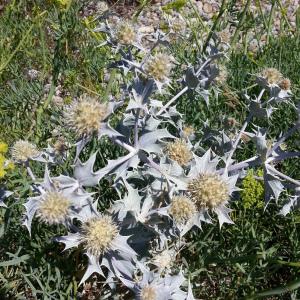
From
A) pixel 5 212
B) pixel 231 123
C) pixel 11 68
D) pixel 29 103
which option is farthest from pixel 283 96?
pixel 11 68

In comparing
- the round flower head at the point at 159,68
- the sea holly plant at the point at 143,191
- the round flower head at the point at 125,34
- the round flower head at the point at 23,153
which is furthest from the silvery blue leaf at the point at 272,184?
the round flower head at the point at 23,153

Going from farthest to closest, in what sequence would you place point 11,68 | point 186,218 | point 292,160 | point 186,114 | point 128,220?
1. point 11,68
2. point 186,114
3. point 292,160
4. point 128,220
5. point 186,218

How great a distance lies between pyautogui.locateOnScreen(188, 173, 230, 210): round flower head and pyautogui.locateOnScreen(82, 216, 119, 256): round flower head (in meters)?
0.24

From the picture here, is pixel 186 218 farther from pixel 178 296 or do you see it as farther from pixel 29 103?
pixel 29 103

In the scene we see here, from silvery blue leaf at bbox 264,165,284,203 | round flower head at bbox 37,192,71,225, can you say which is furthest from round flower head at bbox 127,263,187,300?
silvery blue leaf at bbox 264,165,284,203

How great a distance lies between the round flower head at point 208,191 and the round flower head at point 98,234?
241mm

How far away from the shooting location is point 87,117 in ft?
3.59

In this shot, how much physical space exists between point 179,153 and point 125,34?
39 cm

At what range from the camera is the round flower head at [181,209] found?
120cm

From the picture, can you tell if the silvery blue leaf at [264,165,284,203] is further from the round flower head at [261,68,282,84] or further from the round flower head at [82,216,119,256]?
the round flower head at [82,216,119,256]

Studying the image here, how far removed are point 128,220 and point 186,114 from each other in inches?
33.6

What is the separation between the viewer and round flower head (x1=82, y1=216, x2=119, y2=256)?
1187 millimetres

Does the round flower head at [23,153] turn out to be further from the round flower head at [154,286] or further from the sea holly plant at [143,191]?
the round flower head at [154,286]

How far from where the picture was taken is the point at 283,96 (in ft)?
4.95
